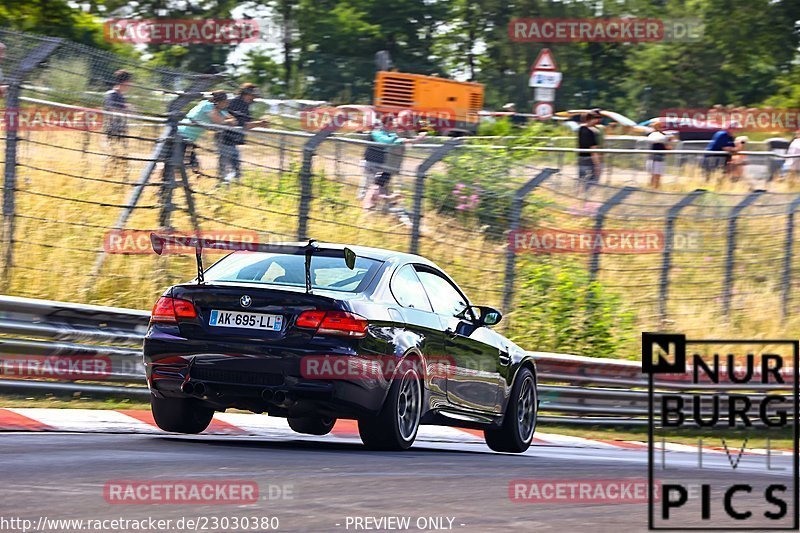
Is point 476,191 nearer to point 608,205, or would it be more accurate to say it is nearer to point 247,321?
point 608,205

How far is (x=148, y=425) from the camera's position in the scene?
10.2 metres

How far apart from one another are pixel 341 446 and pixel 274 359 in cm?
110

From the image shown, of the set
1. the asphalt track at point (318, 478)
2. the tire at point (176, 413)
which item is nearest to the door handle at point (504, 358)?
the asphalt track at point (318, 478)

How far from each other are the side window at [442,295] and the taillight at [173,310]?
72.2 inches

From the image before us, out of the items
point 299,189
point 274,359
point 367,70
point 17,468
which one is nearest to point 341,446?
point 274,359

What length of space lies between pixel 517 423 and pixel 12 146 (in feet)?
16.9

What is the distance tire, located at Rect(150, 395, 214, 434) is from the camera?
30.8 ft

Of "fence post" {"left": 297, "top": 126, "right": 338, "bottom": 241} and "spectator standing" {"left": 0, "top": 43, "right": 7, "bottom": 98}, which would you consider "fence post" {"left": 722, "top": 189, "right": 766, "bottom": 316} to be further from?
"spectator standing" {"left": 0, "top": 43, "right": 7, "bottom": 98}

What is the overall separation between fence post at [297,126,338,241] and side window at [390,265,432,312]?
395cm

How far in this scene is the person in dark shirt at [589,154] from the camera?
70.1ft

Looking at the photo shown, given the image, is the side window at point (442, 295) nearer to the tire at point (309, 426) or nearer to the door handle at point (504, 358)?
the door handle at point (504, 358)

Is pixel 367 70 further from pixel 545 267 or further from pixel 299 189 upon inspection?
pixel 299 189

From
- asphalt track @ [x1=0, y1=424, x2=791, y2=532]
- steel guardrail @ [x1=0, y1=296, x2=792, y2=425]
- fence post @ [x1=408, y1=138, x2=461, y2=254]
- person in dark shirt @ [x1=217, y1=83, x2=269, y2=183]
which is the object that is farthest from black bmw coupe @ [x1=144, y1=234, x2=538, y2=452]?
fence post @ [x1=408, y1=138, x2=461, y2=254]

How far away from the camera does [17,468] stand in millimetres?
7309
